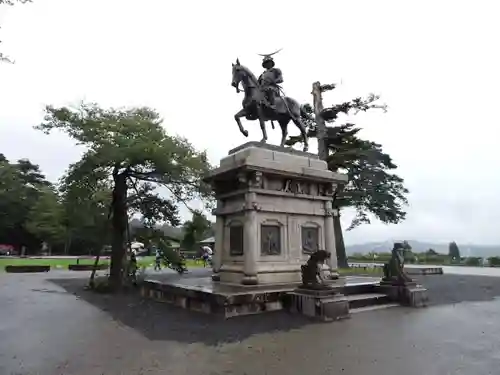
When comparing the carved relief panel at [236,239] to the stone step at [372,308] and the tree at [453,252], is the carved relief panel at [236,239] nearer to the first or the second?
the stone step at [372,308]

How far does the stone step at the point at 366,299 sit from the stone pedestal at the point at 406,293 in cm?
24

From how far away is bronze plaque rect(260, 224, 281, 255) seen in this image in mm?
11359

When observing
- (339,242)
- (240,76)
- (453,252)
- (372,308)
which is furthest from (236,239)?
(453,252)

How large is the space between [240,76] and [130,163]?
18.3ft

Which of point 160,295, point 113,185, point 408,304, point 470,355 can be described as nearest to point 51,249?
point 113,185

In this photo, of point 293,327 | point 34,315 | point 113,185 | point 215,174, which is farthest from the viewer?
point 113,185

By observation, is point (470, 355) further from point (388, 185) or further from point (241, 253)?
point (388, 185)

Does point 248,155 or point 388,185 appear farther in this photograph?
point 388,185

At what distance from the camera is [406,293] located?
10617 mm

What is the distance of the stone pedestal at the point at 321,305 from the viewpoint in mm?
8352

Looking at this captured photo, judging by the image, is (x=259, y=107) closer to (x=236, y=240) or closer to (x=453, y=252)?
(x=236, y=240)

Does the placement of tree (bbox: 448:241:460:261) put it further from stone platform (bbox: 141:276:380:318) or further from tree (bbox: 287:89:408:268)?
stone platform (bbox: 141:276:380:318)

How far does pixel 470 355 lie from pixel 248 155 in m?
7.57

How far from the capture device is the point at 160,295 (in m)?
12.0
